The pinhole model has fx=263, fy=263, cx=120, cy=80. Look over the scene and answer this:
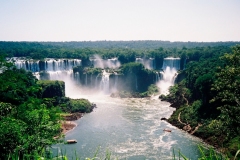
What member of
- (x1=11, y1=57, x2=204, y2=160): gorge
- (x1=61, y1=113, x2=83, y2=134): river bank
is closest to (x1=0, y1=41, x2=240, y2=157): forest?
(x1=11, y1=57, x2=204, y2=160): gorge

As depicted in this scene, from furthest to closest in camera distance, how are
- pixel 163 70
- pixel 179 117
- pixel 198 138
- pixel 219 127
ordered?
pixel 163 70 → pixel 179 117 → pixel 198 138 → pixel 219 127

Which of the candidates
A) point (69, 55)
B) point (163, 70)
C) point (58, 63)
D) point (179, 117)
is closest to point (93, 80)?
point (58, 63)

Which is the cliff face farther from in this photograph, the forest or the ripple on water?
the ripple on water

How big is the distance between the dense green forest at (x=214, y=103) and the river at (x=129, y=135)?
211cm

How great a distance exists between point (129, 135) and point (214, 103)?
512 inches

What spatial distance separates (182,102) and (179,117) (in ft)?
28.1

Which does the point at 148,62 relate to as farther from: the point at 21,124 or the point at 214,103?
the point at 21,124

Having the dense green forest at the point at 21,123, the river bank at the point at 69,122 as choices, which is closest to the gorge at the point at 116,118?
the river bank at the point at 69,122

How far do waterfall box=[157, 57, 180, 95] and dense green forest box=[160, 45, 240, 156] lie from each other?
3.51 m

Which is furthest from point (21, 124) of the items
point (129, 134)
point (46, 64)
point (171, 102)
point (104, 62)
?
point (104, 62)

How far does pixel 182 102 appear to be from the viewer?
150 ft

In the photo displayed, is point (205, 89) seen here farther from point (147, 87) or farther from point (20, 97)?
point (20, 97)

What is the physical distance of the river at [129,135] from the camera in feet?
84.7

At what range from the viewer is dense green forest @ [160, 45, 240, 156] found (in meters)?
15.9
